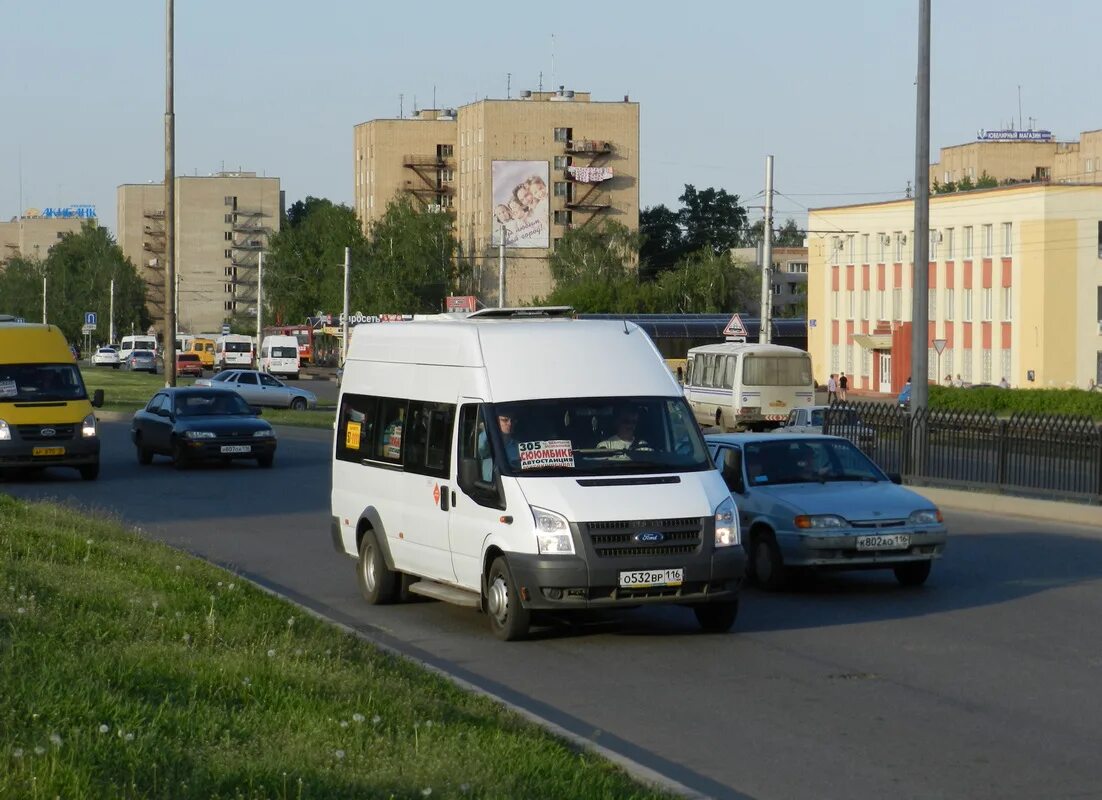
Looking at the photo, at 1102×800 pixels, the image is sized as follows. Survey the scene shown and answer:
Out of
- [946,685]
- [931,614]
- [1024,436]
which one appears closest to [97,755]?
[946,685]

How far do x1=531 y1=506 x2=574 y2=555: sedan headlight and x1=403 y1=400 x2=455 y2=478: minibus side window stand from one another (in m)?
1.37

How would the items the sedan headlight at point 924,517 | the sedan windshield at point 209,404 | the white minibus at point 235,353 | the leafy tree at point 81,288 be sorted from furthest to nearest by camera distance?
the leafy tree at point 81,288, the white minibus at point 235,353, the sedan windshield at point 209,404, the sedan headlight at point 924,517

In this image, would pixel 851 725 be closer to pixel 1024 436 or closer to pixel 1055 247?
pixel 1024 436

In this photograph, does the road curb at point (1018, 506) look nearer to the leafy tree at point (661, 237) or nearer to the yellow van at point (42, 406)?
the yellow van at point (42, 406)

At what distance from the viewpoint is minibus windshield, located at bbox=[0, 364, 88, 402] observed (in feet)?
90.3

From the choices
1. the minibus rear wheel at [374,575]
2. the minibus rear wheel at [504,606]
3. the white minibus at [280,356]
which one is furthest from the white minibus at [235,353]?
the minibus rear wheel at [504,606]

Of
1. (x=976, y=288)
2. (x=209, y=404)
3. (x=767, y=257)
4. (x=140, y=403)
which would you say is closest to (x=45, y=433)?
(x=209, y=404)

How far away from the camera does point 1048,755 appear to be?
8125mm

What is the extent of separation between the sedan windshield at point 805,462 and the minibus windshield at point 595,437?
10.9ft

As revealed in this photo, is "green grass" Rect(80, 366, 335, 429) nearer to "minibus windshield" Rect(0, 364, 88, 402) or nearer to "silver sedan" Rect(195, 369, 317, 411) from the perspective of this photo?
"silver sedan" Rect(195, 369, 317, 411)

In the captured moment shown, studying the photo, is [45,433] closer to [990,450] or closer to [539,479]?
[990,450]

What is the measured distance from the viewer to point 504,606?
1191 cm

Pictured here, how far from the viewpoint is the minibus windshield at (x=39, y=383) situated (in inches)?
1083

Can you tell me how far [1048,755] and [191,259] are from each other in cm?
19092
